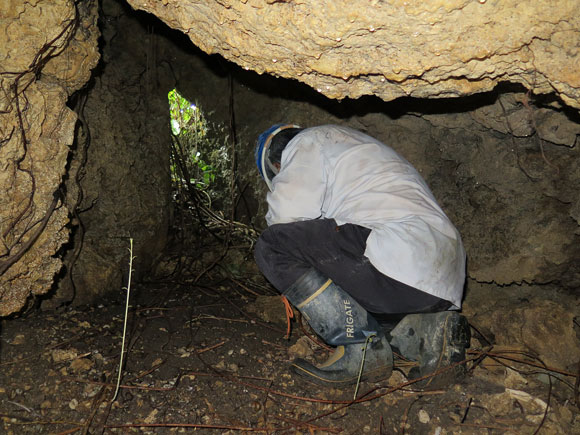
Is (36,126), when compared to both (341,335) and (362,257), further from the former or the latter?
(341,335)

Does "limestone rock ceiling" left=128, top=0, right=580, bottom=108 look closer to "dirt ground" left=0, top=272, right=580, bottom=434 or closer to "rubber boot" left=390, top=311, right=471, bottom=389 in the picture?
"rubber boot" left=390, top=311, right=471, bottom=389

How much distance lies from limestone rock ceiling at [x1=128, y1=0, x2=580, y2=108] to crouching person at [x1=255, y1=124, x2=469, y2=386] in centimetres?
47

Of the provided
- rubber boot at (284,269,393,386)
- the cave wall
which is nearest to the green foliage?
the cave wall

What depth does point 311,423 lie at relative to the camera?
2.34 m

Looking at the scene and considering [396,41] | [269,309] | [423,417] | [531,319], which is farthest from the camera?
[269,309]

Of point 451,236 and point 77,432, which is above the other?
point 451,236

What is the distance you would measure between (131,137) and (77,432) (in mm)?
2262

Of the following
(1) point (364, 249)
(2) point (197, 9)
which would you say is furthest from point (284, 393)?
(2) point (197, 9)

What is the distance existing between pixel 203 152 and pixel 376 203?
227cm

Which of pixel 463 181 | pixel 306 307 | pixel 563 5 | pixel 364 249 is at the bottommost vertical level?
pixel 306 307

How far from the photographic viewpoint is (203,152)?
14.7 feet

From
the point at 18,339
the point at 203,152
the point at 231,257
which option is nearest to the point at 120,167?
the point at 203,152

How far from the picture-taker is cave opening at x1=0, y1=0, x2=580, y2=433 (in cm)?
242

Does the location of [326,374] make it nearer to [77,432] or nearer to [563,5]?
[77,432]
